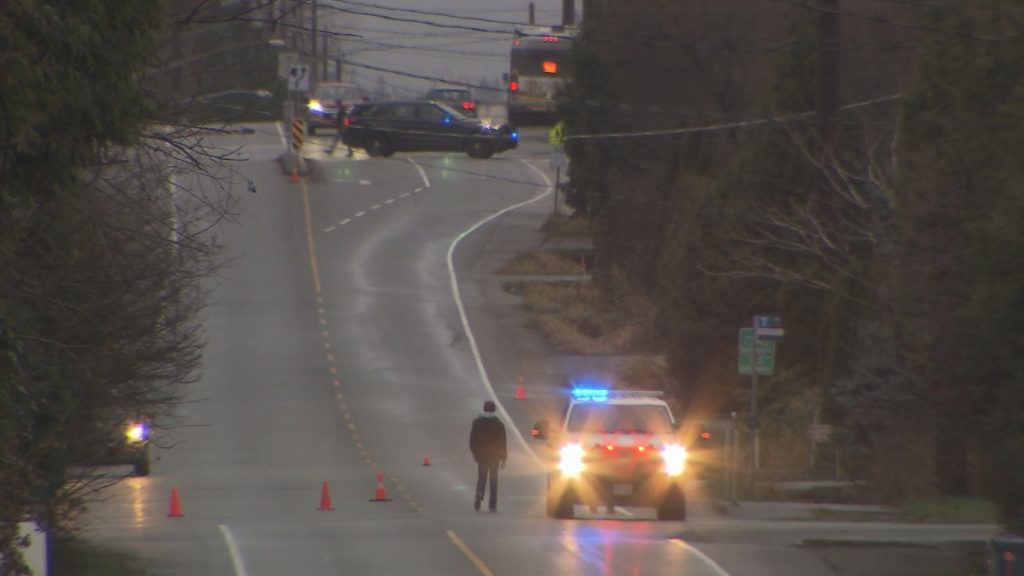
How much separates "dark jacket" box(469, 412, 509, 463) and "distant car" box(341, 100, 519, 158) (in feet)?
125

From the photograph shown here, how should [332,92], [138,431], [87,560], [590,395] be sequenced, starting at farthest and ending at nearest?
[332,92] < [138,431] < [590,395] < [87,560]

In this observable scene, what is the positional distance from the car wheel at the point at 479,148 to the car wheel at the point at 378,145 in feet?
10.5

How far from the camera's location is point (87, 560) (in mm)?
16531

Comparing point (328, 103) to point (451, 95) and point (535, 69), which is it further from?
point (451, 95)

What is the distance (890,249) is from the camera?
20.5m

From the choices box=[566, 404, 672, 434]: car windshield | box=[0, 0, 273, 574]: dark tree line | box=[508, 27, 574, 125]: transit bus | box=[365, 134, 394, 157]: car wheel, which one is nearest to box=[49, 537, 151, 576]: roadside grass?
box=[0, 0, 273, 574]: dark tree line

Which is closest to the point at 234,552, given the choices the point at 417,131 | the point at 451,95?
the point at 417,131

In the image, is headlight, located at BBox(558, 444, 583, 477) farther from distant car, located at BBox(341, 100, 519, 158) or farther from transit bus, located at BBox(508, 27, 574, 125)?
transit bus, located at BBox(508, 27, 574, 125)

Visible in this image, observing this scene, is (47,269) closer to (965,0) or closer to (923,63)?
(965,0)

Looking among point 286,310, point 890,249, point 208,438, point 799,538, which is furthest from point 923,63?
point 286,310

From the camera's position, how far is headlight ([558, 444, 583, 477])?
64.7 ft

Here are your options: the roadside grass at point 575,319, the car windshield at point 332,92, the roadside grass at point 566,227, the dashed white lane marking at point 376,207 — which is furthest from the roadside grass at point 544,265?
the car windshield at point 332,92

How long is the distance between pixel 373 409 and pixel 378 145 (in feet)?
91.7

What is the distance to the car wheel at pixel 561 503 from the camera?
65.5ft
